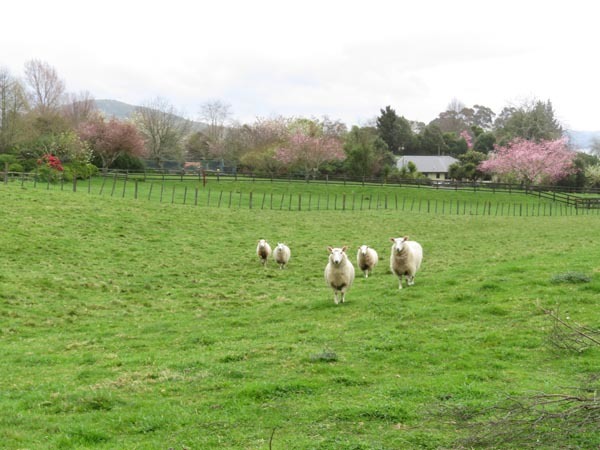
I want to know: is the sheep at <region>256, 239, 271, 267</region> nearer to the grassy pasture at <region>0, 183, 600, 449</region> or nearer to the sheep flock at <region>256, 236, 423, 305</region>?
the grassy pasture at <region>0, 183, 600, 449</region>

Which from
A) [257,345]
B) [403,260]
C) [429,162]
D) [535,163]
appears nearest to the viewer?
[257,345]

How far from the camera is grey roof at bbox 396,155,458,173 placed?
349 feet

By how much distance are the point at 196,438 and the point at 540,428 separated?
13.2 feet

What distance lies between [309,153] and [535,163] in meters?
32.9

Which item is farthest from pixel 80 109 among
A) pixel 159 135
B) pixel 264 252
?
pixel 264 252

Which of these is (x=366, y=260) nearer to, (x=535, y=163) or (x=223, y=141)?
(x=535, y=163)

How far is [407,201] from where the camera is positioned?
6109cm

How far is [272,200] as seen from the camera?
5109 cm

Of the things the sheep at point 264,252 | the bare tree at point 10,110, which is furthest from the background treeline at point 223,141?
the sheep at point 264,252

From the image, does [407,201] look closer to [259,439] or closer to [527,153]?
[527,153]

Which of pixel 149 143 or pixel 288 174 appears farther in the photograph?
pixel 149 143

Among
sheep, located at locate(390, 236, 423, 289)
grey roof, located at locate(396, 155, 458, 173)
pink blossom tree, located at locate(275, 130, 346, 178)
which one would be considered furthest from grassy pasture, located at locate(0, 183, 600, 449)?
grey roof, located at locate(396, 155, 458, 173)

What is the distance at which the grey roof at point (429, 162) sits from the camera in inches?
4186

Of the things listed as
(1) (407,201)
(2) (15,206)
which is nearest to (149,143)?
(1) (407,201)
